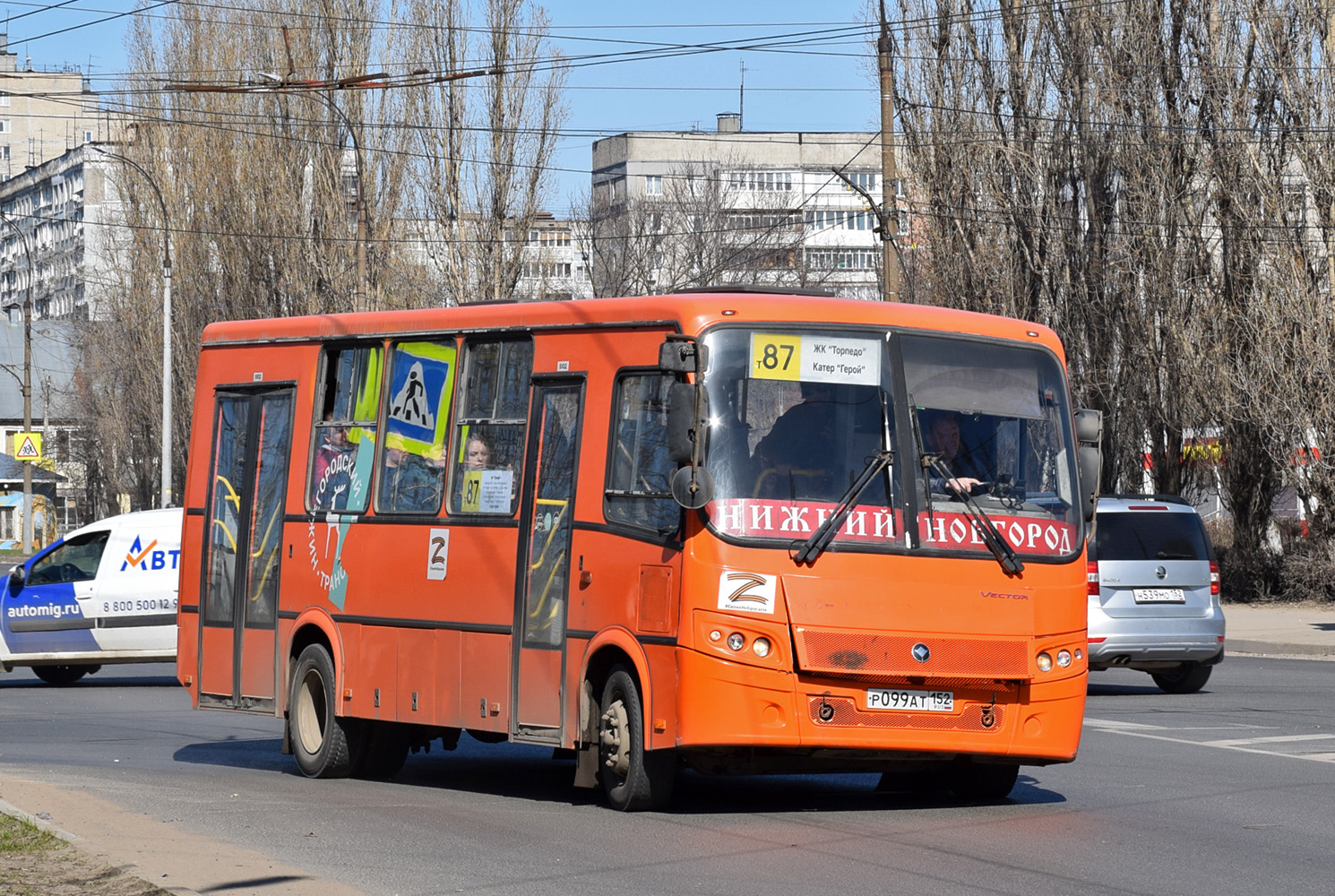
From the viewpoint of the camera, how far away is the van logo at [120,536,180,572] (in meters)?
22.4

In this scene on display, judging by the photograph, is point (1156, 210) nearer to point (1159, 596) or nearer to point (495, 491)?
point (1159, 596)

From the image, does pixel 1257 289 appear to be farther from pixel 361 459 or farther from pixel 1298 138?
pixel 361 459

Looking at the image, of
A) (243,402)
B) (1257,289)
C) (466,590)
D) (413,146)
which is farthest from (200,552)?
(413,146)

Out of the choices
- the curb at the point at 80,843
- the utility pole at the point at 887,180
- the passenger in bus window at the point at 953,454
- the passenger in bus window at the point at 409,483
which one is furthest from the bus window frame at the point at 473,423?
the utility pole at the point at 887,180

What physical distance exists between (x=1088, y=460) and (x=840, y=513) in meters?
1.65

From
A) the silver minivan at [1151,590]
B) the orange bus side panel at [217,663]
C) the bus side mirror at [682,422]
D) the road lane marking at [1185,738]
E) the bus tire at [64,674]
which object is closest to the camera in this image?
the bus side mirror at [682,422]

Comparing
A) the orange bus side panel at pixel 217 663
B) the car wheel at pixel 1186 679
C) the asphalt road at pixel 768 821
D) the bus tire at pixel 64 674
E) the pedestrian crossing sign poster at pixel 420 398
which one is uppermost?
the pedestrian crossing sign poster at pixel 420 398

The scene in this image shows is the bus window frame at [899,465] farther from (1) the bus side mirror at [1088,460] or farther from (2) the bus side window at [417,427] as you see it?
(2) the bus side window at [417,427]

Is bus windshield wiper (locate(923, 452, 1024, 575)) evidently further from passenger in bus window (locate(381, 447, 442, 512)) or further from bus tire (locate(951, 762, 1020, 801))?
passenger in bus window (locate(381, 447, 442, 512))

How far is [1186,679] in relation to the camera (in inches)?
741

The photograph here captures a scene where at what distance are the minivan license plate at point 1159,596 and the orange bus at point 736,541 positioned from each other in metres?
6.75

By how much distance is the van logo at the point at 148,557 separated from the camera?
2242cm

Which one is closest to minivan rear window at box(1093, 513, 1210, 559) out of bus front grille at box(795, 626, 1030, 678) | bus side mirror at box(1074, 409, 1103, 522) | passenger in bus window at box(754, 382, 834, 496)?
bus side mirror at box(1074, 409, 1103, 522)

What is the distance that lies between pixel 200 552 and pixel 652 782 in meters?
5.16
